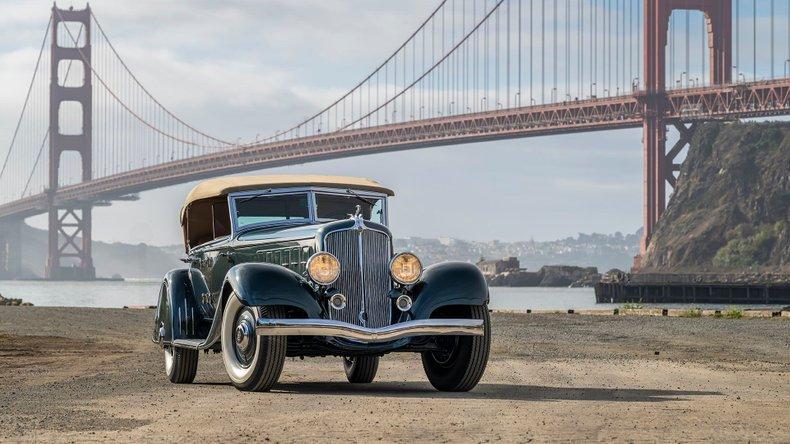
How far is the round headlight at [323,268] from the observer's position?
40.9ft

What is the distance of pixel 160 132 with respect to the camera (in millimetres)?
132625

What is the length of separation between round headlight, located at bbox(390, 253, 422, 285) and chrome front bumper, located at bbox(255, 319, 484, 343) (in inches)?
17.1

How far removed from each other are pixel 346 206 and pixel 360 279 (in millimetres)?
1664

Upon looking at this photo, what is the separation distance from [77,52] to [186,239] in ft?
454

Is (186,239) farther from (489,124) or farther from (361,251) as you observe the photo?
(489,124)

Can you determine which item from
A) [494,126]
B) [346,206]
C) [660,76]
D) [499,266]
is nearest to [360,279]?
[346,206]

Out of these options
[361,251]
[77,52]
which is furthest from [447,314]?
[77,52]

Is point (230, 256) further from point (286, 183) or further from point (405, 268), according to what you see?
point (405, 268)

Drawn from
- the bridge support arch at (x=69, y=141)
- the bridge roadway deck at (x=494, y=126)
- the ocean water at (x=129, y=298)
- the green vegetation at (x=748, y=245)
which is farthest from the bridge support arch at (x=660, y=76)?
the bridge support arch at (x=69, y=141)

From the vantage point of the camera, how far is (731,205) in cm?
12794

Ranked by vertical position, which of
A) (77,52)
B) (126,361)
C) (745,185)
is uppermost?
(77,52)

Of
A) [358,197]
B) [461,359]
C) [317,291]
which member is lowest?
[461,359]

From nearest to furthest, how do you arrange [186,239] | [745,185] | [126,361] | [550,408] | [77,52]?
[550,408]
[186,239]
[126,361]
[745,185]
[77,52]

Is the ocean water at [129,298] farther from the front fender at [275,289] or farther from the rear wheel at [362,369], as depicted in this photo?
the front fender at [275,289]
